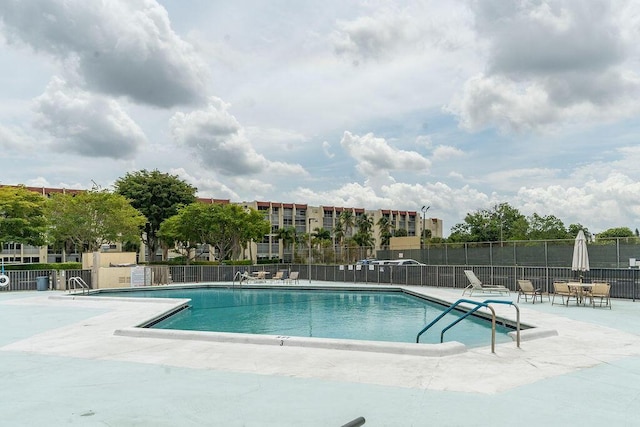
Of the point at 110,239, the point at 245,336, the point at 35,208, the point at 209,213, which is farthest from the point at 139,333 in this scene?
the point at 209,213

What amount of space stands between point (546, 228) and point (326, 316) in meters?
58.0

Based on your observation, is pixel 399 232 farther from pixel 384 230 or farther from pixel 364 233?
pixel 364 233

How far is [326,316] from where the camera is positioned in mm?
16047

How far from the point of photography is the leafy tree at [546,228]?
2494 inches

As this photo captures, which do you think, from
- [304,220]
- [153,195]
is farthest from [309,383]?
[304,220]

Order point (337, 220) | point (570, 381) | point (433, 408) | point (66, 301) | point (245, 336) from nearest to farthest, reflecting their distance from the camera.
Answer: point (433, 408) < point (570, 381) < point (245, 336) < point (66, 301) < point (337, 220)

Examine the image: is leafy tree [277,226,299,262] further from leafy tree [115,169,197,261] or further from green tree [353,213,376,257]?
leafy tree [115,169,197,261]

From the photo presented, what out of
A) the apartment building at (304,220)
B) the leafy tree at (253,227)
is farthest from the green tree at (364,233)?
the leafy tree at (253,227)

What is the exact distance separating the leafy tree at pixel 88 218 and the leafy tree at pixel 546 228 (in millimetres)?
50816

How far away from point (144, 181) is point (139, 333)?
1873 inches

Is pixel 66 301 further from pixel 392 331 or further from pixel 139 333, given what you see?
pixel 392 331

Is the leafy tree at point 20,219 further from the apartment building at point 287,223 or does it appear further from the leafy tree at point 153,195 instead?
the apartment building at point 287,223

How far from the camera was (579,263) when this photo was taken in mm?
16281

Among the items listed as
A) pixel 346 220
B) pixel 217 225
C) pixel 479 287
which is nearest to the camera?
pixel 479 287
